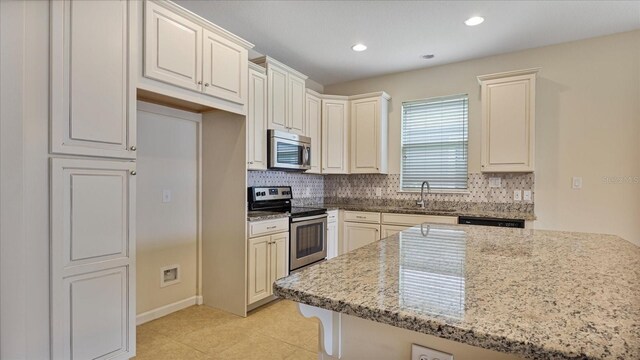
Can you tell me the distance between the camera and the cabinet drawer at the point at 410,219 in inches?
135

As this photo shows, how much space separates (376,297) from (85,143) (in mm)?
1814

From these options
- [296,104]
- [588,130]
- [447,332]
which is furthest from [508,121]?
[447,332]

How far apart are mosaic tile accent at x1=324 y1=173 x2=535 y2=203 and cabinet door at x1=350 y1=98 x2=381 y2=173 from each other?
300mm

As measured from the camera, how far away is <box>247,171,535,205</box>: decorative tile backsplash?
362cm

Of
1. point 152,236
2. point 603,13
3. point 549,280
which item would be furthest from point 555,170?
point 152,236

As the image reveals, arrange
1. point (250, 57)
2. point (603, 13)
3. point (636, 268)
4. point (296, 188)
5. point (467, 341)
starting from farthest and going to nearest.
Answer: point (296, 188)
point (250, 57)
point (603, 13)
point (636, 268)
point (467, 341)

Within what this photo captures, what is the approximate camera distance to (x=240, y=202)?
291 cm

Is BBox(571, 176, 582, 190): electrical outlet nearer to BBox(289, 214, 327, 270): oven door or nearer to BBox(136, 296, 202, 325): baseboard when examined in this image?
BBox(289, 214, 327, 270): oven door

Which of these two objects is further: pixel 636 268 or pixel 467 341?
pixel 636 268

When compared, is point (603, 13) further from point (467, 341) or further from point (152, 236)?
point (152, 236)

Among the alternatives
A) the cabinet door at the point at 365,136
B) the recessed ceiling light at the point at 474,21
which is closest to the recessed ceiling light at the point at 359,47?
the cabinet door at the point at 365,136

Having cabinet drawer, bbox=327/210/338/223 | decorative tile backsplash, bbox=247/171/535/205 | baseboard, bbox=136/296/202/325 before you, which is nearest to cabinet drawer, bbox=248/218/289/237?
decorative tile backsplash, bbox=247/171/535/205

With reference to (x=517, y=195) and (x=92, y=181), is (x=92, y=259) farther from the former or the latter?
(x=517, y=195)

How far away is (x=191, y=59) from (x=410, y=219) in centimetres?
267
